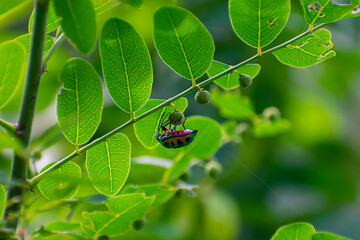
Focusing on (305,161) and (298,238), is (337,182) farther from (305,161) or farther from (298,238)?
(298,238)

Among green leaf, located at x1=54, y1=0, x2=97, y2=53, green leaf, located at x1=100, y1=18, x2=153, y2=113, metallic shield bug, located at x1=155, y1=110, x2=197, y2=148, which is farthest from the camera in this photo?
metallic shield bug, located at x1=155, y1=110, x2=197, y2=148

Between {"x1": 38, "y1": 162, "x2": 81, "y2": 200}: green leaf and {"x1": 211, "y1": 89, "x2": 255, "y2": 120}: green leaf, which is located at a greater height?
A: {"x1": 38, "y1": 162, "x2": 81, "y2": 200}: green leaf

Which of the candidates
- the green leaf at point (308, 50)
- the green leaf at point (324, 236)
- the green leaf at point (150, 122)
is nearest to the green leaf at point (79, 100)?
the green leaf at point (150, 122)

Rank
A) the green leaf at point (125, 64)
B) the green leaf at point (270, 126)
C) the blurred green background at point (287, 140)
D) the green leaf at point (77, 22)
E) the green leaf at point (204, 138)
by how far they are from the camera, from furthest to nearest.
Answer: the blurred green background at point (287, 140) → the green leaf at point (270, 126) → the green leaf at point (204, 138) → the green leaf at point (125, 64) → the green leaf at point (77, 22)

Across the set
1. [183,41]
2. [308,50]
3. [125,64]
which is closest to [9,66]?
[125,64]

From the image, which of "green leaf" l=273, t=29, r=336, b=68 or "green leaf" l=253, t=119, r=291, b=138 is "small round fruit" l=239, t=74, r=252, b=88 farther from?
"green leaf" l=253, t=119, r=291, b=138

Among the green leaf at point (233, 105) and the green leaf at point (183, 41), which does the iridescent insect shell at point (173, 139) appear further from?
the green leaf at point (233, 105)

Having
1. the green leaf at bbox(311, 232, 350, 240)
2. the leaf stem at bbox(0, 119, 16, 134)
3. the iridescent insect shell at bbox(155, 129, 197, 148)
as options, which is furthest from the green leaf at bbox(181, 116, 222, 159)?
the leaf stem at bbox(0, 119, 16, 134)
